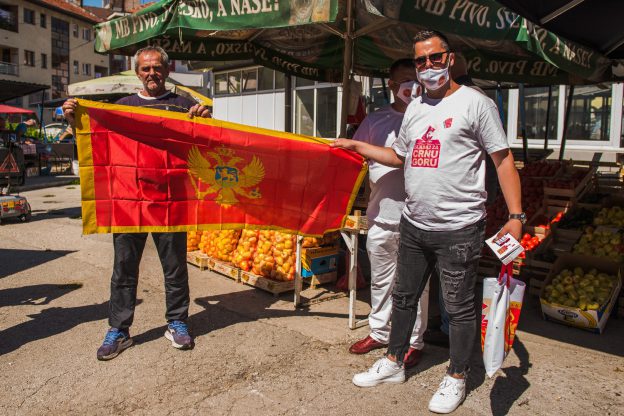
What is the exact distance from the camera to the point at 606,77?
6367 millimetres

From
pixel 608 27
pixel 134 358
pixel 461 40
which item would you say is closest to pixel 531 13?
pixel 608 27

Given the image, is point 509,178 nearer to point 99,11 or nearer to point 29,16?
point 29,16

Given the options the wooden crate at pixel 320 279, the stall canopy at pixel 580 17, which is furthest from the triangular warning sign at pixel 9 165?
the stall canopy at pixel 580 17

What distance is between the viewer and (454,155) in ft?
9.64

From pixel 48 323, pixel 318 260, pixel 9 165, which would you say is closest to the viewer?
pixel 48 323

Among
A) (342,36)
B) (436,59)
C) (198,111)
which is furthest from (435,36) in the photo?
(342,36)

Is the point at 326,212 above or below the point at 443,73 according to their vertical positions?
below

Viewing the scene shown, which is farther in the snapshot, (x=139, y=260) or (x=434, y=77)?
(x=139, y=260)

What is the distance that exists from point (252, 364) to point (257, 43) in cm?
408

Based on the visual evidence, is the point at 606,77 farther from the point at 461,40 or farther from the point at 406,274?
the point at 406,274

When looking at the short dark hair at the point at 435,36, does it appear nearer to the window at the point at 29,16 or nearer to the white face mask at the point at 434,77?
the white face mask at the point at 434,77

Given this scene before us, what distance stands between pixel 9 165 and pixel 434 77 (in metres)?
8.85

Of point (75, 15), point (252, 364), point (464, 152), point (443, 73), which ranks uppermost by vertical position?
point (75, 15)

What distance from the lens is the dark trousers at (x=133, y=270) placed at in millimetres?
3787
